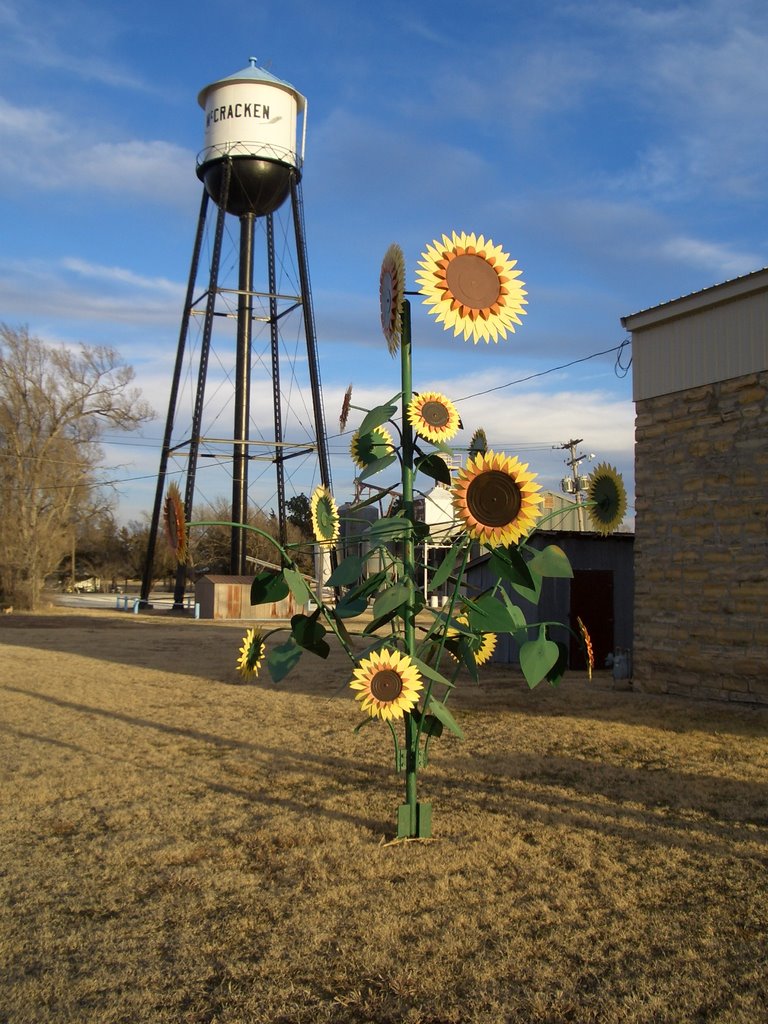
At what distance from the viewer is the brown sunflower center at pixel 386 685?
14.9ft

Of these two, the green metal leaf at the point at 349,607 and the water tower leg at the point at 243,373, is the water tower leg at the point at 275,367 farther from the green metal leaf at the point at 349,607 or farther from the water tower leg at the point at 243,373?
the green metal leaf at the point at 349,607

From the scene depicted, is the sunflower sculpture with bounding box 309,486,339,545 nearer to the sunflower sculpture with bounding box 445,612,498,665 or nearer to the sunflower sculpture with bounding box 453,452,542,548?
the sunflower sculpture with bounding box 445,612,498,665

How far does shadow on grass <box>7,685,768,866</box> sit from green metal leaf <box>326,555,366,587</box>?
1.69 meters

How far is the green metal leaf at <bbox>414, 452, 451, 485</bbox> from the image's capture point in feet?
16.6

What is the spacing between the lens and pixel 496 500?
4297mm

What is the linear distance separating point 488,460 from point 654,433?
7270 millimetres

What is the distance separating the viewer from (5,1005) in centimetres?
325

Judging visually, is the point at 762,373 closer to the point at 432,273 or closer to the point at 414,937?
the point at 432,273

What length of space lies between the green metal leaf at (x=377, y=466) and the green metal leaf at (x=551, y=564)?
3.42ft

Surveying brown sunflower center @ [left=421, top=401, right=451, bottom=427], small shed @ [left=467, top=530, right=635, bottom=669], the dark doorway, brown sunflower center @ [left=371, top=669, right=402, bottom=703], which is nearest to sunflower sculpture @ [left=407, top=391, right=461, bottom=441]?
brown sunflower center @ [left=421, top=401, right=451, bottom=427]

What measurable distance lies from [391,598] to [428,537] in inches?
20.1

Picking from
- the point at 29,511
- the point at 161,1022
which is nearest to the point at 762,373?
the point at 161,1022

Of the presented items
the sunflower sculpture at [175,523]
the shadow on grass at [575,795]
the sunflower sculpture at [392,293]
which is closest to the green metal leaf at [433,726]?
the shadow on grass at [575,795]

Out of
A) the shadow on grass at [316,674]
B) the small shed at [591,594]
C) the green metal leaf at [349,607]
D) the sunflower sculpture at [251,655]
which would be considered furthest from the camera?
the small shed at [591,594]
